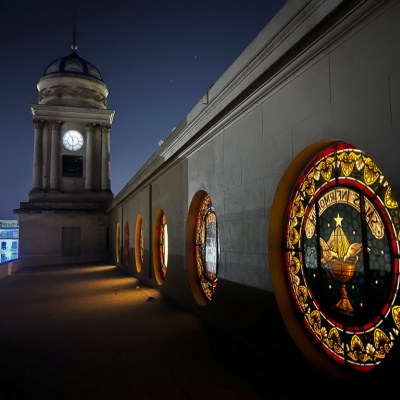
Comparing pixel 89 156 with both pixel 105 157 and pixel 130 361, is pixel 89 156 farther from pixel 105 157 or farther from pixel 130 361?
pixel 130 361

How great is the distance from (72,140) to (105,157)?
2.81 m

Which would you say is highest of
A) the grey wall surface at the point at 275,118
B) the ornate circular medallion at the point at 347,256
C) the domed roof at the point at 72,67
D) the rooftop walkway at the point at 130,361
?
the domed roof at the point at 72,67

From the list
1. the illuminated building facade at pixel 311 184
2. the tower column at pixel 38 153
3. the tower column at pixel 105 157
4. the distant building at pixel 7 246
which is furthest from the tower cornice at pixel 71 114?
the distant building at pixel 7 246

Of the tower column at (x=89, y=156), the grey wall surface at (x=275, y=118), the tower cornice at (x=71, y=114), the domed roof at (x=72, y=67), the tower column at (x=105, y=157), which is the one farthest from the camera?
the domed roof at (x=72, y=67)

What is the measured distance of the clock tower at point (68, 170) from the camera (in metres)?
25.2

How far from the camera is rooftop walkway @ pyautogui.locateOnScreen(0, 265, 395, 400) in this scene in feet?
12.7

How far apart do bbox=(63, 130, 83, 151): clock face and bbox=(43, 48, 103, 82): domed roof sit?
5046mm

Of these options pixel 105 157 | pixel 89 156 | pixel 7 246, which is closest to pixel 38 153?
pixel 89 156

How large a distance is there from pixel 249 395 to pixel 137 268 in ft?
34.9

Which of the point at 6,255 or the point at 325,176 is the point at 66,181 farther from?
the point at 6,255

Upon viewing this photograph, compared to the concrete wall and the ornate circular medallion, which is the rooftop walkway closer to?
the ornate circular medallion

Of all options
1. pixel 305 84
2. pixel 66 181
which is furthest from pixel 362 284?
pixel 66 181

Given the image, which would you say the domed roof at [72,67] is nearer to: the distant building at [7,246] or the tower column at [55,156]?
the tower column at [55,156]

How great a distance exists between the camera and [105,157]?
29.6 meters
